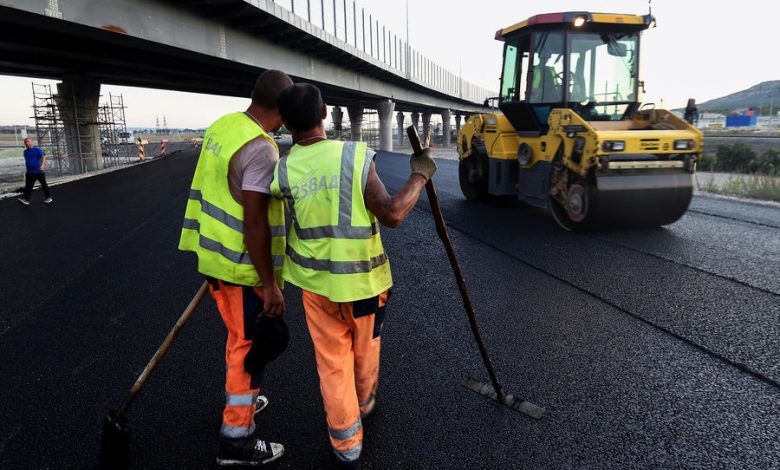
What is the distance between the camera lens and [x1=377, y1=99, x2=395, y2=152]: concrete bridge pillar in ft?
129

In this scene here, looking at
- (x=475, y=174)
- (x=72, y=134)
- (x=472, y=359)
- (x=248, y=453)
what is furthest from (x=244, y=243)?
(x=72, y=134)

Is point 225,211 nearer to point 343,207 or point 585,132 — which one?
point 343,207

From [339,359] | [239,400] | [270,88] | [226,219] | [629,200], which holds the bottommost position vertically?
[239,400]

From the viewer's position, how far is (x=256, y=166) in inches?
90.4

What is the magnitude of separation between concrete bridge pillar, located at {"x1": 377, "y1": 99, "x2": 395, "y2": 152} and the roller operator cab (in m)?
30.5

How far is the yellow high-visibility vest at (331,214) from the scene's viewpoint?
85.5 inches

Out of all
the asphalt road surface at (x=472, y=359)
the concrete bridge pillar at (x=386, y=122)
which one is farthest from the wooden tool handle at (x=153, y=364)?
the concrete bridge pillar at (x=386, y=122)

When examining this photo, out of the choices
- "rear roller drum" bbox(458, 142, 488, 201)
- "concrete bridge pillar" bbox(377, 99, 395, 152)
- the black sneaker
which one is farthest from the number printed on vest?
"concrete bridge pillar" bbox(377, 99, 395, 152)

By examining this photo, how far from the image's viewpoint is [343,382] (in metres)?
2.29

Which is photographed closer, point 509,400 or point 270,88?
point 270,88

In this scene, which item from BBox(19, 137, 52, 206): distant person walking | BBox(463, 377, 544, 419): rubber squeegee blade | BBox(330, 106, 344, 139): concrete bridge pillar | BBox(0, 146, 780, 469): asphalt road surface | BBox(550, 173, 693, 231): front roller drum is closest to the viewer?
BBox(0, 146, 780, 469): asphalt road surface

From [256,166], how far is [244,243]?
0.39 metres

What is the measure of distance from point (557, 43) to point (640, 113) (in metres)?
1.77

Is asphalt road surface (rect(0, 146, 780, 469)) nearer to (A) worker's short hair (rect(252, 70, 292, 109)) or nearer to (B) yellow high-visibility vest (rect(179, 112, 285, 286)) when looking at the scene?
(B) yellow high-visibility vest (rect(179, 112, 285, 286))
